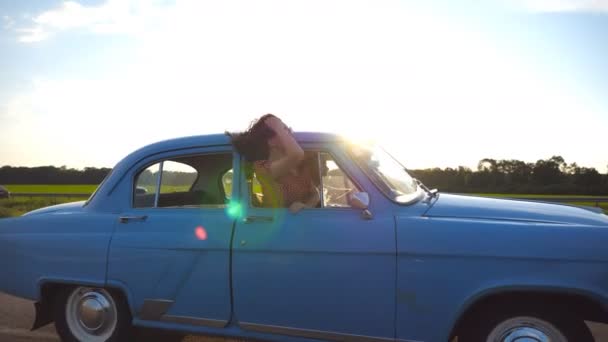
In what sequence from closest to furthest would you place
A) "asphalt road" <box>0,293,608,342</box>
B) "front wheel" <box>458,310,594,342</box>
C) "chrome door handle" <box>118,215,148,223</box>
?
"front wheel" <box>458,310,594,342</box>
"chrome door handle" <box>118,215,148,223</box>
"asphalt road" <box>0,293,608,342</box>

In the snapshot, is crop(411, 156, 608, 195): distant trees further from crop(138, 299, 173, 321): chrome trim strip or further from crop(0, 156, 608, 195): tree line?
crop(138, 299, 173, 321): chrome trim strip

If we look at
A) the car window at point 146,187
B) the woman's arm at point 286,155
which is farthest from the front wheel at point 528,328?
the car window at point 146,187

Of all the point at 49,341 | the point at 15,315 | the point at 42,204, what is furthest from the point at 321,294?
the point at 42,204

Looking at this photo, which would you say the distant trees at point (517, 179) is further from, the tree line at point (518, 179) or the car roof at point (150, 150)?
the car roof at point (150, 150)

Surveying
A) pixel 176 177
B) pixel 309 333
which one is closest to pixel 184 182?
pixel 176 177

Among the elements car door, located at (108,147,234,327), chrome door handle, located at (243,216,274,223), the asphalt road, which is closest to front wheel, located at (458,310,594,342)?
chrome door handle, located at (243,216,274,223)

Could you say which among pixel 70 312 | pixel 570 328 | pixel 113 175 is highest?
pixel 113 175

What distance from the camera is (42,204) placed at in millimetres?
20906

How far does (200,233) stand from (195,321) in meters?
0.67

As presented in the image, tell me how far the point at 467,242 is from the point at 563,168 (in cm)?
4070

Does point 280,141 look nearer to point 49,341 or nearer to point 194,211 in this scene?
point 194,211

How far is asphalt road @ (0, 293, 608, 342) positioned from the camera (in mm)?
4207

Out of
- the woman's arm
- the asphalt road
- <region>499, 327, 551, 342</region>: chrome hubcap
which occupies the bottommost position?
the asphalt road

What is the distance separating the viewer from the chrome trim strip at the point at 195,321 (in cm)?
334
